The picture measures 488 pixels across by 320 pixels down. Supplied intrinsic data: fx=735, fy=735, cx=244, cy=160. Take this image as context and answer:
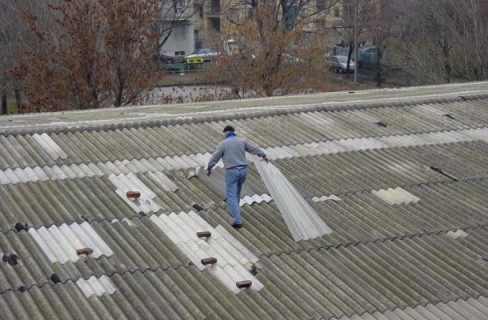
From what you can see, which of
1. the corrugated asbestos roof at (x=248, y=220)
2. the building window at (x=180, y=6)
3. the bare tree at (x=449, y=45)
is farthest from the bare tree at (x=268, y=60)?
the corrugated asbestos roof at (x=248, y=220)

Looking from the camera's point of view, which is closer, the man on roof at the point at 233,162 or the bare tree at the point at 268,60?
the man on roof at the point at 233,162

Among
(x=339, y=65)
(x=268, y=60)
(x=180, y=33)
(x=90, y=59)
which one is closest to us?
(x=90, y=59)

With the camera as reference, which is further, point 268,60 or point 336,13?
point 336,13

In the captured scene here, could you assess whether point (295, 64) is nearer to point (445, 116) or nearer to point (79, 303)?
point (445, 116)

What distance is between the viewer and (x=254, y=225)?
30.5ft

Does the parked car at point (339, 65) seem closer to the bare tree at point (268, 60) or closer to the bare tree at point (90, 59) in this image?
the bare tree at point (268, 60)

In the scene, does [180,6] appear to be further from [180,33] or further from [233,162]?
[233,162]

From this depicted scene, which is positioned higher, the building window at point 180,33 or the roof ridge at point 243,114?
the roof ridge at point 243,114

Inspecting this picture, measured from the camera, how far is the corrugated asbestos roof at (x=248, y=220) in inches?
303

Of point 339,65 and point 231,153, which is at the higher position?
point 231,153

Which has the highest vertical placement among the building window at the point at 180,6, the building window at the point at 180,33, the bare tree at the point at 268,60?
the building window at the point at 180,6

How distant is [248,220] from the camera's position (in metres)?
9.41

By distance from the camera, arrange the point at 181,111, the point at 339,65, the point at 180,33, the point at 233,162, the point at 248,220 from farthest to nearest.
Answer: the point at 180,33
the point at 339,65
the point at 181,111
the point at 248,220
the point at 233,162

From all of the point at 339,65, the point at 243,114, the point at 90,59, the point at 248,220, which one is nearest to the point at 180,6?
the point at 339,65
